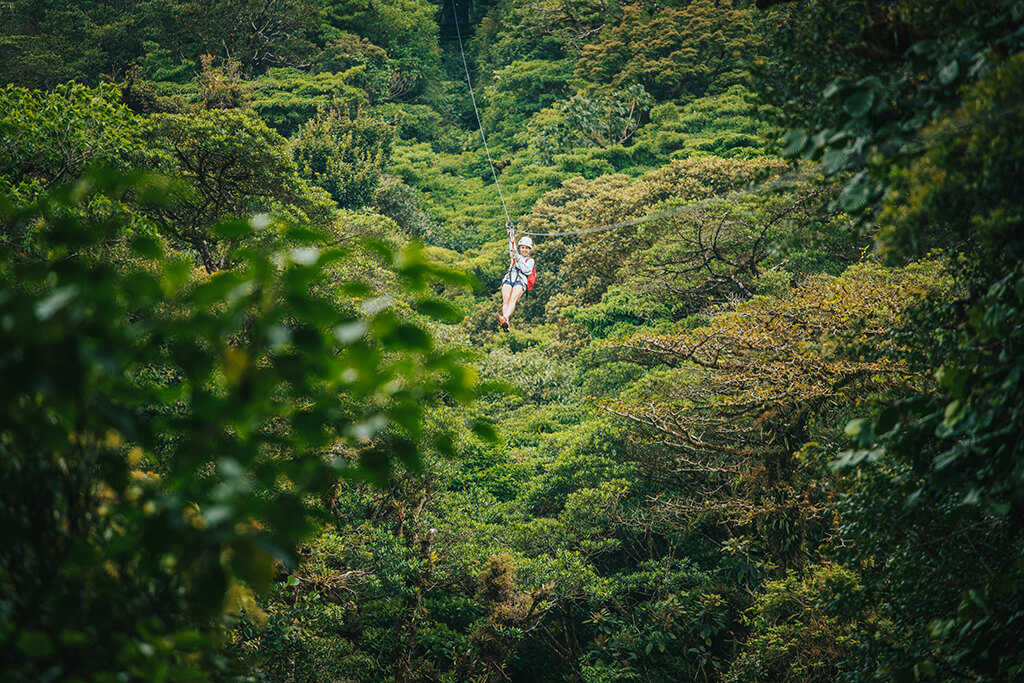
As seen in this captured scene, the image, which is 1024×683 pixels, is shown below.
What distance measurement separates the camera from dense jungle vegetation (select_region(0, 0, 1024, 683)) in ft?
3.95

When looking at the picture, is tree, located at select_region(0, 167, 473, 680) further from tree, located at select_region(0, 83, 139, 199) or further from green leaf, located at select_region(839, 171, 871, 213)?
tree, located at select_region(0, 83, 139, 199)

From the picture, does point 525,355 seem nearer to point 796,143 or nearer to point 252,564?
point 796,143

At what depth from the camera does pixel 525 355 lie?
14273 mm

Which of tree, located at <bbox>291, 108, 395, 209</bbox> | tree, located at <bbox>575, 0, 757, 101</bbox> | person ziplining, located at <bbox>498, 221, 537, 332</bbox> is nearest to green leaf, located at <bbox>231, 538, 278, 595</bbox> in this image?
person ziplining, located at <bbox>498, 221, 537, 332</bbox>

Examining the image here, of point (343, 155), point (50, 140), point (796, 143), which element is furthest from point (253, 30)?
point (796, 143)

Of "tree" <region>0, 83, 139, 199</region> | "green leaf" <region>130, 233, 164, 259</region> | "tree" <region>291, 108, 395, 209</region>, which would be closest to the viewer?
"green leaf" <region>130, 233, 164, 259</region>

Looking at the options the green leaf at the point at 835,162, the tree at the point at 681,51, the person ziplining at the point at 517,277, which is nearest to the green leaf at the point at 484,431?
the green leaf at the point at 835,162

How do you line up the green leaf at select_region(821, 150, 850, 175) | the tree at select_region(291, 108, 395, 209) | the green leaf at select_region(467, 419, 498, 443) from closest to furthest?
the green leaf at select_region(467, 419, 498, 443)
the green leaf at select_region(821, 150, 850, 175)
the tree at select_region(291, 108, 395, 209)

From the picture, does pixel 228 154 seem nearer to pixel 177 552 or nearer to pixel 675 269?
pixel 675 269

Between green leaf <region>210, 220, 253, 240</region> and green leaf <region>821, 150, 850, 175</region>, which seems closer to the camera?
green leaf <region>210, 220, 253, 240</region>

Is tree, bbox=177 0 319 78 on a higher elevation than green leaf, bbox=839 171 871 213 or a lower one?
higher

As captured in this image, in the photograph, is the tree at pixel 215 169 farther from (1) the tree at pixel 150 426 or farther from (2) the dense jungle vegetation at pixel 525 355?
(1) the tree at pixel 150 426

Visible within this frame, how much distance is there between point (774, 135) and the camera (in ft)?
10.0

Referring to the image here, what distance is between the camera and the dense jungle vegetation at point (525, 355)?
1.21 m
